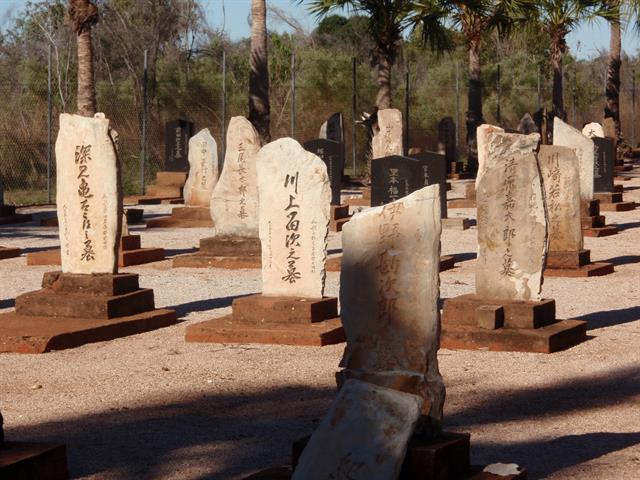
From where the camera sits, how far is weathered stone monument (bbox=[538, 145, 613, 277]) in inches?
595

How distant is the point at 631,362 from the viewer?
32.8 ft

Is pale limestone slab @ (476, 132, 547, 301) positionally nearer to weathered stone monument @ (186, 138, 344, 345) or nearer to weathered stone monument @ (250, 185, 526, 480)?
weathered stone monument @ (186, 138, 344, 345)

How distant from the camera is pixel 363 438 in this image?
550cm

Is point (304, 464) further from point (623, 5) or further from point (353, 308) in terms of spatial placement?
point (623, 5)

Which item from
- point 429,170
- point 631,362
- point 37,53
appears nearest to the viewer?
point 631,362

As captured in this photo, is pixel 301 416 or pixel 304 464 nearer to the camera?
pixel 304 464

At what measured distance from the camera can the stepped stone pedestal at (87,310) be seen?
1118 cm

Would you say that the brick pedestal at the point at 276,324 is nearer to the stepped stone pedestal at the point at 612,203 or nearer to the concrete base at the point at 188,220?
the concrete base at the point at 188,220

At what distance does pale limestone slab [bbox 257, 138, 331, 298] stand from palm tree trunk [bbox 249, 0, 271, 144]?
48.4 ft

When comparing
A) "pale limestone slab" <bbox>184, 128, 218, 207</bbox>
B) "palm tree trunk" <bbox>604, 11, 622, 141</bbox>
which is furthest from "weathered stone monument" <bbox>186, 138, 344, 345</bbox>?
"palm tree trunk" <bbox>604, 11, 622, 141</bbox>

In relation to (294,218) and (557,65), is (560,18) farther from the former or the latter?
(294,218)

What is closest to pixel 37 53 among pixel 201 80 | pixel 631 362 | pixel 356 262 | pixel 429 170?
pixel 201 80

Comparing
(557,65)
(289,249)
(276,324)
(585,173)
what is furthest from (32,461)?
(557,65)

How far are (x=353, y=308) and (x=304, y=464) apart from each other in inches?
40.8
